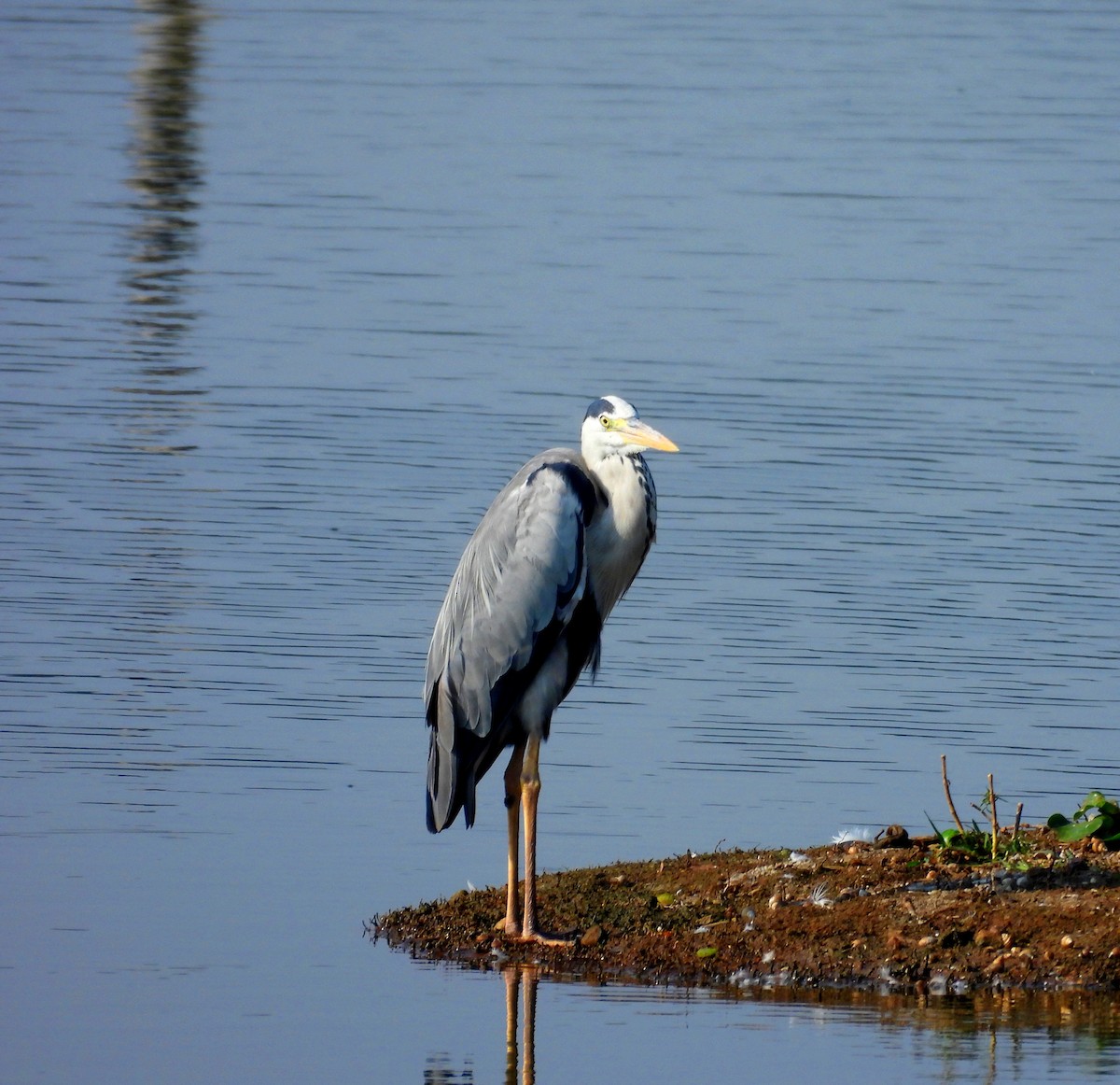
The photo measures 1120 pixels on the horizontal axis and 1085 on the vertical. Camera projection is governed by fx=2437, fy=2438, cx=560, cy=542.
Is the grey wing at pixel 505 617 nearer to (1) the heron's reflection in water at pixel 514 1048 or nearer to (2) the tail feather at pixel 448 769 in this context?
(2) the tail feather at pixel 448 769

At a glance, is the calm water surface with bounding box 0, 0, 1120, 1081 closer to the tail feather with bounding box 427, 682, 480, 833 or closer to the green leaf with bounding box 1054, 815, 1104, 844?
the tail feather with bounding box 427, 682, 480, 833

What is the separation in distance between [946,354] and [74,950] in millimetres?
13847

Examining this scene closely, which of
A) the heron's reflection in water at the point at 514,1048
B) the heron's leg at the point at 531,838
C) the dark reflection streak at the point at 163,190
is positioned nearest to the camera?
the heron's reflection in water at the point at 514,1048

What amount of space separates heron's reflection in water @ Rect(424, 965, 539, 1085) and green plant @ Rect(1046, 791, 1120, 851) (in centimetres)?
209

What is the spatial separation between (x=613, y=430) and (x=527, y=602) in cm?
73

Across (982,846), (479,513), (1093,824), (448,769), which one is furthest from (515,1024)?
(479,513)

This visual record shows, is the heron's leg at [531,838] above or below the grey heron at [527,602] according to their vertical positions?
below

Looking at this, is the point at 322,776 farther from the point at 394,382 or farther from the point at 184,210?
the point at 184,210

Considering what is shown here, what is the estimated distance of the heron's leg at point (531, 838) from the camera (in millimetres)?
8633

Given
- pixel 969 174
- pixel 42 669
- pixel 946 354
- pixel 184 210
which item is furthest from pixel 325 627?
pixel 969 174

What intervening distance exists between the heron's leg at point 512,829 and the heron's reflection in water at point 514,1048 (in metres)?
0.30

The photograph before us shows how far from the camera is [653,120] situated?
1357 inches

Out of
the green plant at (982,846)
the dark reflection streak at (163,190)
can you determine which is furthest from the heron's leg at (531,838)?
the dark reflection streak at (163,190)

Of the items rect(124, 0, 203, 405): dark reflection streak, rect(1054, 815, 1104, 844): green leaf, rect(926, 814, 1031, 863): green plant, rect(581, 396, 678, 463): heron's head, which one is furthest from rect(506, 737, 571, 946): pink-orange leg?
rect(124, 0, 203, 405): dark reflection streak
